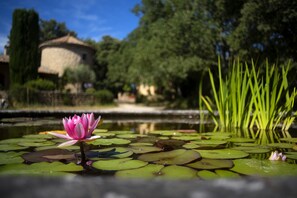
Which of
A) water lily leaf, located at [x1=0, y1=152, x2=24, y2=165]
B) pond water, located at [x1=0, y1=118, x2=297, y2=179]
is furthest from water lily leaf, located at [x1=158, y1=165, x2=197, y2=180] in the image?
water lily leaf, located at [x1=0, y1=152, x2=24, y2=165]

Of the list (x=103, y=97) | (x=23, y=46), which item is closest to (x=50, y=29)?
(x=23, y=46)

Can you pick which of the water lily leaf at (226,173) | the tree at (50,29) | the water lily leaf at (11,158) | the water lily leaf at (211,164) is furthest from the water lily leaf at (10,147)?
the tree at (50,29)

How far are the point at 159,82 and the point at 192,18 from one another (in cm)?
502

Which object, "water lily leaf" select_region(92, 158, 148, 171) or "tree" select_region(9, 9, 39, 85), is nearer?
"water lily leaf" select_region(92, 158, 148, 171)

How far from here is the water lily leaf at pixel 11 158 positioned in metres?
1.74

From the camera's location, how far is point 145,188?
396 mm

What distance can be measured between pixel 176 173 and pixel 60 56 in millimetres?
30544

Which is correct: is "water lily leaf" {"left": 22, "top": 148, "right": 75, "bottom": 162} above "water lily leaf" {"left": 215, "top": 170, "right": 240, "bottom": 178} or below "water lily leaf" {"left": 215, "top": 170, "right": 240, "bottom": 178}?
above

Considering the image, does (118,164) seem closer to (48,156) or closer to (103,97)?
(48,156)

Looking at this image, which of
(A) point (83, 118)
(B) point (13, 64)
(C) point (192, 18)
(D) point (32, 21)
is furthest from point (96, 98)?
(A) point (83, 118)

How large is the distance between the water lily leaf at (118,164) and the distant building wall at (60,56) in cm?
2945

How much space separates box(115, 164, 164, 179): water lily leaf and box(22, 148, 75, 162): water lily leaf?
58 centimetres

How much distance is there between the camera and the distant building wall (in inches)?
1169

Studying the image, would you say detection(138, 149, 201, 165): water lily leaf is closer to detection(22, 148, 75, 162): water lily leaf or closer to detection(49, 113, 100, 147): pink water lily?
detection(49, 113, 100, 147): pink water lily
